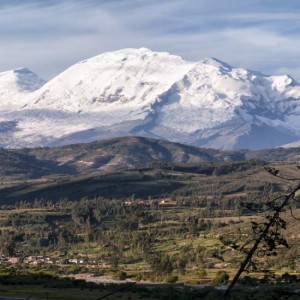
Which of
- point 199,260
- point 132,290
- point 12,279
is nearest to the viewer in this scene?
point 132,290

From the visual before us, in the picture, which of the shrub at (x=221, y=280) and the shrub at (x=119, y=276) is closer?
the shrub at (x=221, y=280)

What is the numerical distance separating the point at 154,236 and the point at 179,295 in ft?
403

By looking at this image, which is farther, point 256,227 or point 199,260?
point 199,260

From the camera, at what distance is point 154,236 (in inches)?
7800

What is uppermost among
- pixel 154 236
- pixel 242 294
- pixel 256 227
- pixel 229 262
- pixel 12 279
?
pixel 256 227

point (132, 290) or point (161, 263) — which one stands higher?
point (132, 290)

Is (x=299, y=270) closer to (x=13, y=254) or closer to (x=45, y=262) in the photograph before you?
(x=45, y=262)

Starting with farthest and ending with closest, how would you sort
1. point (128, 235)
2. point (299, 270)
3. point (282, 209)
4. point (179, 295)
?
point (128, 235), point (299, 270), point (179, 295), point (282, 209)

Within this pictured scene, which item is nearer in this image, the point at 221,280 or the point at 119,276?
the point at 221,280

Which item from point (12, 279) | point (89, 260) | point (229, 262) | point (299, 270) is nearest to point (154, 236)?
point (89, 260)

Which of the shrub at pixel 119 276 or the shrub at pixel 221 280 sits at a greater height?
the shrub at pixel 221 280

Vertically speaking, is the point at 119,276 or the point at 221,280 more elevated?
the point at 221,280

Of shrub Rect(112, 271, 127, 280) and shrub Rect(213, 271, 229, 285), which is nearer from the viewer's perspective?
shrub Rect(213, 271, 229, 285)

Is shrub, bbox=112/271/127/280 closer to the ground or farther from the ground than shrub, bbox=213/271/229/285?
closer to the ground
